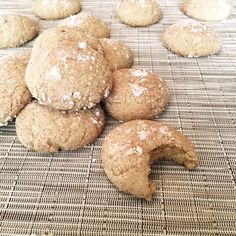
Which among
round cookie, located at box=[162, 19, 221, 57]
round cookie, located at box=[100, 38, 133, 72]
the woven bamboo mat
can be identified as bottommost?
the woven bamboo mat

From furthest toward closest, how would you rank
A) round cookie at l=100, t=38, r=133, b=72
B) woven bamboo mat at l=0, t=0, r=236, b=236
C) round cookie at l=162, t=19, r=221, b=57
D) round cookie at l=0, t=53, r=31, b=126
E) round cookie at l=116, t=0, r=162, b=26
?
round cookie at l=116, t=0, r=162, b=26 < round cookie at l=162, t=19, r=221, b=57 < round cookie at l=100, t=38, r=133, b=72 < round cookie at l=0, t=53, r=31, b=126 < woven bamboo mat at l=0, t=0, r=236, b=236

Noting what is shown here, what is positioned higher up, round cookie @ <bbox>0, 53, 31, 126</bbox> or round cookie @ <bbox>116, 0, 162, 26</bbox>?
round cookie @ <bbox>0, 53, 31, 126</bbox>

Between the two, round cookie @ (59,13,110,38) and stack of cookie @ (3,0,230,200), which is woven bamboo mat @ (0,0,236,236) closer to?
stack of cookie @ (3,0,230,200)

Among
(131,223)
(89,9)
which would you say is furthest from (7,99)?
(89,9)

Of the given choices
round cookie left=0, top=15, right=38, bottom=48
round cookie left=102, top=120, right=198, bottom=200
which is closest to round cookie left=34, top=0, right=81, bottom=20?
round cookie left=0, top=15, right=38, bottom=48

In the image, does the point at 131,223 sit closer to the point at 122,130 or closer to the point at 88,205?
the point at 88,205

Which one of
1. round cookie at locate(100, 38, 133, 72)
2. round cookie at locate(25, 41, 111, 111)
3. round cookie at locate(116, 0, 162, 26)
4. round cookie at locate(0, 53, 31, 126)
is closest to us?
round cookie at locate(25, 41, 111, 111)

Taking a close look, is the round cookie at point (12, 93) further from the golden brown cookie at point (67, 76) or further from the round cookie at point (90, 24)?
the round cookie at point (90, 24)
